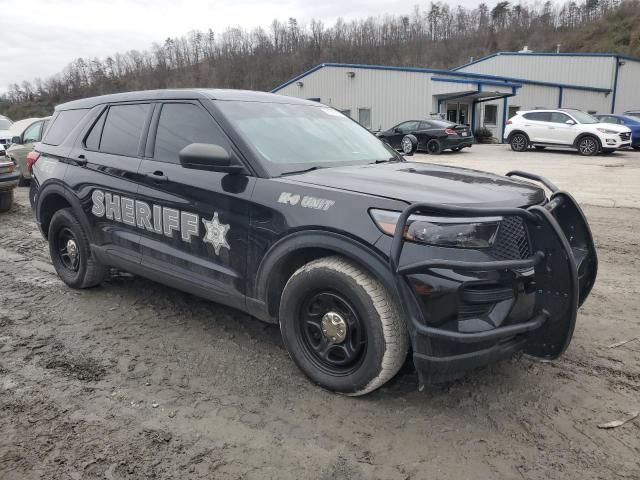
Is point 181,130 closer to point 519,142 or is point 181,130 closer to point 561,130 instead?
point 561,130

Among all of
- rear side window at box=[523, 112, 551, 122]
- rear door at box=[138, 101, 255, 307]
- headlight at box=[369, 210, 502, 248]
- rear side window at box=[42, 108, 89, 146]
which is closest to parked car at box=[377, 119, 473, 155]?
rear side window at box=[523, 112, 551, 122]

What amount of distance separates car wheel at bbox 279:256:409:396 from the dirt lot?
0.18 meters

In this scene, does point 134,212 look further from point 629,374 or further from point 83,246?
point 629,374

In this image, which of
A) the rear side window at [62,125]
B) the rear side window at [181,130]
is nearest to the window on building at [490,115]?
the rear side window at [62,125]

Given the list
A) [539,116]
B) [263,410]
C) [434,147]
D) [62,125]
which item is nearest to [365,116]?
[434,147]

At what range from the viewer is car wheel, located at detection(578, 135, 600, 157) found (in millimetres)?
18219

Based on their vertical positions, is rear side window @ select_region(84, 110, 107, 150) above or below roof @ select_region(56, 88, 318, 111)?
below

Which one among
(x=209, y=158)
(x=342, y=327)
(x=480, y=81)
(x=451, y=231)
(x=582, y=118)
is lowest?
(x=342, y=327)

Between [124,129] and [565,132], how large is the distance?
60.2 ft

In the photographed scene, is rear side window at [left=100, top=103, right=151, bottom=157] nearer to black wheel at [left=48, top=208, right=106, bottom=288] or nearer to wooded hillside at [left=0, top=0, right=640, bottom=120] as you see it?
black wheel at [left=48, top=208, right=106, bottom=288]

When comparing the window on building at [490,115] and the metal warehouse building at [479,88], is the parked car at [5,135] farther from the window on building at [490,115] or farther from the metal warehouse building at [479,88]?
the window on building at [490,115]

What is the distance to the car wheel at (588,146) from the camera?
59.8ft

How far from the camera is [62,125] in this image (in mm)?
4926

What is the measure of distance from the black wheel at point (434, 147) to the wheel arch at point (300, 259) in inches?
702
